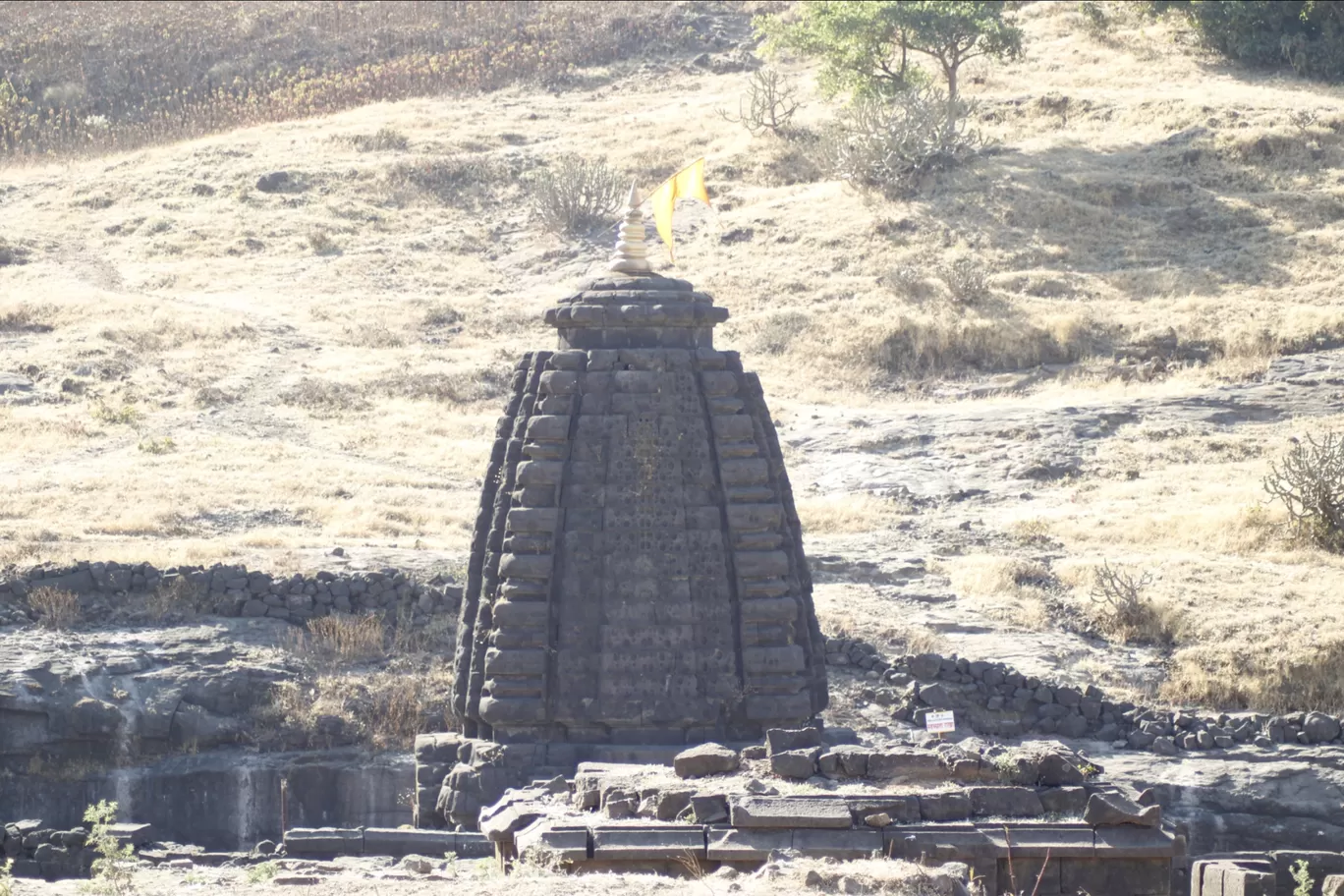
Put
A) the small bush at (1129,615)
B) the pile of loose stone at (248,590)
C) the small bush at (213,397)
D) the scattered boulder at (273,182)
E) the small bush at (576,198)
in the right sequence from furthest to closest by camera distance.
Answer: the scattered boulder at (273,182) → the small bush at (576,198) → the small bush at (213,397) → the small bush at (1129,615) → the pile of loose stone at (248,590)

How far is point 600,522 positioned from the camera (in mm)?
16766

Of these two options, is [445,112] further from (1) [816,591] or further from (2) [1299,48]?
(1) [816,591]

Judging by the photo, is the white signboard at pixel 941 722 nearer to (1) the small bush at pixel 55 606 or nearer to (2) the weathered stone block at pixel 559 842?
(2) the weathered stone block at pixel 559 842

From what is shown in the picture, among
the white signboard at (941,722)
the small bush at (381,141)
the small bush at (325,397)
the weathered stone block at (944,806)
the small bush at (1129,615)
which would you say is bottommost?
the small bush at (1129,615)

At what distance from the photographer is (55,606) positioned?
2534cm

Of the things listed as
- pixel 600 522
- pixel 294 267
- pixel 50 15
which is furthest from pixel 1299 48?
pixel 50 15

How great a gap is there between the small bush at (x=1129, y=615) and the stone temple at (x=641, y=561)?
10.9 m

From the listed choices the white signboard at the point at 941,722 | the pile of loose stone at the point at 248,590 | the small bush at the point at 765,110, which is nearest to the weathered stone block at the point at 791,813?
the white signboard at the point at 941,722

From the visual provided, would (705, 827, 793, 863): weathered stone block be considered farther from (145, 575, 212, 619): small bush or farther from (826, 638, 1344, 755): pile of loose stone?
(145, 575, 212, 619): small bush

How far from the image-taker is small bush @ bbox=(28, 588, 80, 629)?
25.1m

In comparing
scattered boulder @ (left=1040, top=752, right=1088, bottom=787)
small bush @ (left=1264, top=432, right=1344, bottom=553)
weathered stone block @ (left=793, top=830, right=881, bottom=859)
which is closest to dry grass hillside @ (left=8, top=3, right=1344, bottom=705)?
small bush @ (left=1264, top=432, right=1344, bottom=553)

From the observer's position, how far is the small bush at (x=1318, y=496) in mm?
29406

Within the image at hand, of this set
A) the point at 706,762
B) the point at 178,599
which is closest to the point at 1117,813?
the point at 706,762

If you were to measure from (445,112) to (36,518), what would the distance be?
35960 millimetres
